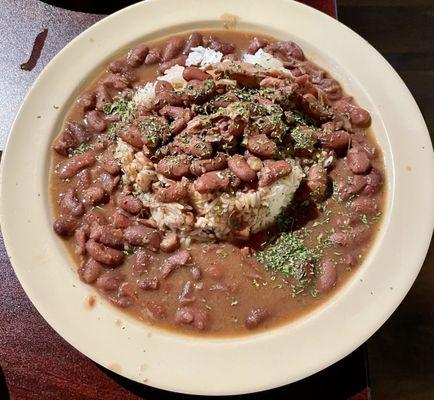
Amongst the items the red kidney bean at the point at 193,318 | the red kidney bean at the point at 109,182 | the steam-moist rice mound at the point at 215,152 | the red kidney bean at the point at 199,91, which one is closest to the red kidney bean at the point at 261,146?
the steam-moist rice mound at the point at 215,152

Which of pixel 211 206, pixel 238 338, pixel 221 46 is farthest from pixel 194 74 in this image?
pixel 238 338

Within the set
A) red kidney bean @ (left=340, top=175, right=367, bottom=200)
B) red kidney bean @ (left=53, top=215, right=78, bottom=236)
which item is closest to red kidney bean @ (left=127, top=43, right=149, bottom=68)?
red kidney bean @ (left=53, top=215, right=78, bottom=236)

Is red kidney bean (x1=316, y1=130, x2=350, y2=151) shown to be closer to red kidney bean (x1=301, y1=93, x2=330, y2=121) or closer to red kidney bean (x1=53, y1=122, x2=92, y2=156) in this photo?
red kidney bean (x1=301, y1=93, x2=330, y2=121)

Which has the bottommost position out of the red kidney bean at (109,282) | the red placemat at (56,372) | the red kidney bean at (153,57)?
the red placemat at (56,372)

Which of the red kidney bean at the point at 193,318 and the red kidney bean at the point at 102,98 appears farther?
the red kidney bean at the point at 102,98

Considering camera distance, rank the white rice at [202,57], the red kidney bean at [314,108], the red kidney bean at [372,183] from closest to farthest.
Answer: the red kidney bean at [372,183] < the red kidney bean at [314,108] < the white rice at [202,57]

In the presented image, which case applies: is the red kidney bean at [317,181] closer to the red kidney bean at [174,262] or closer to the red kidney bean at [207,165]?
the red kidney bean at [207,165]
